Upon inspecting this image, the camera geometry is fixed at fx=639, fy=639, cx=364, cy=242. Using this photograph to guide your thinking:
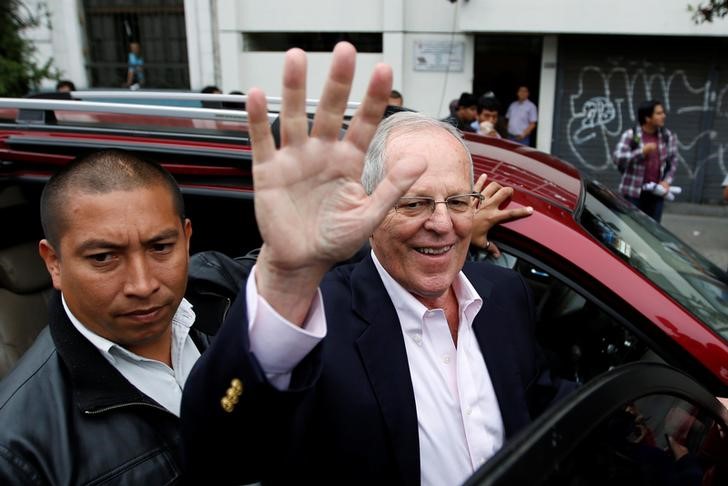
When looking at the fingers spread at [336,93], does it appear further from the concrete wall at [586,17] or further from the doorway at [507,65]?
the doorway at [507,65]

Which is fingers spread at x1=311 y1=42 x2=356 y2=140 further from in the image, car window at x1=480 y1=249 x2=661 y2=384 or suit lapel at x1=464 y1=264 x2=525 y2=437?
car window at x1=480 y1=249 x2=661 y2=384

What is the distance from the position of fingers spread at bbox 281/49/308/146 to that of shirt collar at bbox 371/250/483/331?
0.68 metres

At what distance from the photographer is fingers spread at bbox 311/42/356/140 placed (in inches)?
40.0

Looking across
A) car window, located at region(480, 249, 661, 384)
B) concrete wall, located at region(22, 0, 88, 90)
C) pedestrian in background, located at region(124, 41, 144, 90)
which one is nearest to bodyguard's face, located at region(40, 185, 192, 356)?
car window, located at region(480, 249, 661, 384)

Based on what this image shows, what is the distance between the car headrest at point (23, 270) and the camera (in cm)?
265

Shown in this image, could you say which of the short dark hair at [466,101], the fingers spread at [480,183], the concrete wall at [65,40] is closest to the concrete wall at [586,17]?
the short dark hair at [466,101]

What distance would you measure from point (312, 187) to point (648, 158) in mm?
6454

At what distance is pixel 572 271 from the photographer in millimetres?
1992

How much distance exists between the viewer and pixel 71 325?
152 cm

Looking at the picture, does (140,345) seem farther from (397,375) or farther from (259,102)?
(259,102)

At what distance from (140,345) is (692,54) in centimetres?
1073

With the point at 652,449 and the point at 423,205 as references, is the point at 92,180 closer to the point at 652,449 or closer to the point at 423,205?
the point at 423,205

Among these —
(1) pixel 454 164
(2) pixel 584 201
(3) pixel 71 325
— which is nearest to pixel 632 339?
(2) pixel 584 201

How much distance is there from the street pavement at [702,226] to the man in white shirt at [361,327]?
6.70 meters
